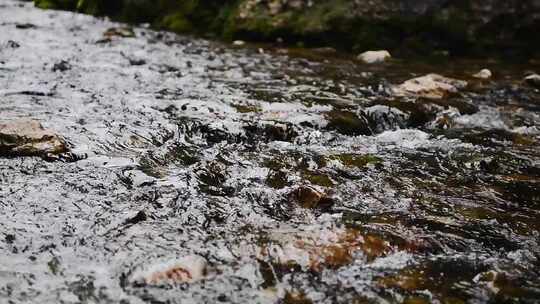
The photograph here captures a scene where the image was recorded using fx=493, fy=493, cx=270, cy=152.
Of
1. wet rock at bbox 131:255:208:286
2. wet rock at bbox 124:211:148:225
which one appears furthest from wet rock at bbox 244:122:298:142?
wet rock at bbox 131:255:208:286

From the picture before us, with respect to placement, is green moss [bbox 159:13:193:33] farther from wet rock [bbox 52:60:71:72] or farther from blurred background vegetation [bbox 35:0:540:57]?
wet rock [bbox 52:60:71:72]

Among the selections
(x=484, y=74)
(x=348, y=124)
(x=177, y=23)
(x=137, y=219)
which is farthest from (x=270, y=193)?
(x=177, y=23)

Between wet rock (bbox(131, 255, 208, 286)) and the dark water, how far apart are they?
54 mm

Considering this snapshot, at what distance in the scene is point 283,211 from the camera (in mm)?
3744

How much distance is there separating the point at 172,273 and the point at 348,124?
3.57 meters

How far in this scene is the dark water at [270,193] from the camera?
290cm

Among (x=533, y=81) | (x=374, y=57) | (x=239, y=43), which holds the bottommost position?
(x=239, y=43)

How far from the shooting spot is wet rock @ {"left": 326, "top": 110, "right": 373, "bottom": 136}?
586 cm

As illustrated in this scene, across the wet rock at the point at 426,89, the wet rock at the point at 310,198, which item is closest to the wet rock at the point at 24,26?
the wet rock at the point at 426,89

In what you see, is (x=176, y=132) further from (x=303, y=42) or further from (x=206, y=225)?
(x=303, y=42)

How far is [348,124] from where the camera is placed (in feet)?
19.5

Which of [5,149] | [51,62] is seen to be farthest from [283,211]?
[51,62]

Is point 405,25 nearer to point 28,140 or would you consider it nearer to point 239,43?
point 239,43

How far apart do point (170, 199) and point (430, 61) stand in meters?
8.44
